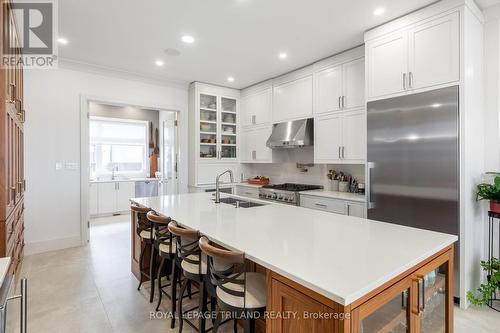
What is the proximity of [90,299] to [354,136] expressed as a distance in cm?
356

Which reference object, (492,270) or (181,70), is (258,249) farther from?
(181,70)

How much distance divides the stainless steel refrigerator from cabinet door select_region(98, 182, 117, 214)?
572cm

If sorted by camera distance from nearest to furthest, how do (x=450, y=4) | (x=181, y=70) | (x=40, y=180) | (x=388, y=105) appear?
(x=450, y=4) → (x=388, y=105) → (x=40, y=180) → (x=181, y=70)

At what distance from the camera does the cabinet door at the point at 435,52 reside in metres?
2.48

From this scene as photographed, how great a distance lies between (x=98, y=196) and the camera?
628cm

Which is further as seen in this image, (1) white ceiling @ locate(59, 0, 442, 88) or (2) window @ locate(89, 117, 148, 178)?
(2) window @ locate(89, 117, 148, 178)

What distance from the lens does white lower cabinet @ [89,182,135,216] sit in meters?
6.22

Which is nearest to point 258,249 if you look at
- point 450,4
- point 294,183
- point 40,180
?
point 450,4

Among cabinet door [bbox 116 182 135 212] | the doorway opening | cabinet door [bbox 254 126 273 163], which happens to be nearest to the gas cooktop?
cabinet door [bbox 254 126 273 163]

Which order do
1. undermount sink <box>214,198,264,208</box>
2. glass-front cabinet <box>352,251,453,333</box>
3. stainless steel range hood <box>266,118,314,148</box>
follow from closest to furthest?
glass-front cabinet <box>352,251,453,333</box>
undermount sink <box>214,198,264,208</box>
stainless steel range hood <box>266,118,314,148</box>

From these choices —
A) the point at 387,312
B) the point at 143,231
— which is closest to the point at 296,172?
the point at 143,231

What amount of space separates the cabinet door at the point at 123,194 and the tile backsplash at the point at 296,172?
3.00 m

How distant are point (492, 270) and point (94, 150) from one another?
25.7ft

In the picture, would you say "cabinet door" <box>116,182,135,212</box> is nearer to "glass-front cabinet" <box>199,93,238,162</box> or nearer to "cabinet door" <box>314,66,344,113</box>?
"glass-front cabinet" <box>199,93,238,162</box>
